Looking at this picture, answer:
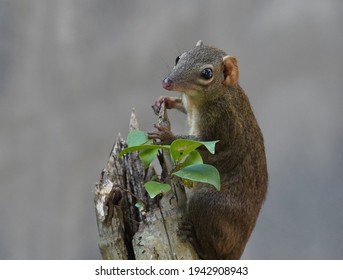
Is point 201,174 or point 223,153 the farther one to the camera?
point 223,153

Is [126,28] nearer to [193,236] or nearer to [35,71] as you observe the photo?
[35,71]

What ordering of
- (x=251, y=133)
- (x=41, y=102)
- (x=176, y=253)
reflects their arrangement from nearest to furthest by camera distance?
(x=176, y=253) → (x=251, y=133) → (x=41, y=102)

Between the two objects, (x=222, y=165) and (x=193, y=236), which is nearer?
(x=193, y=236)

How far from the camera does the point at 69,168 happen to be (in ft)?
17.5

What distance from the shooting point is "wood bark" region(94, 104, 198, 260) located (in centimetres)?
307

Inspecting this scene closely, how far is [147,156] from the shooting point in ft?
10.2

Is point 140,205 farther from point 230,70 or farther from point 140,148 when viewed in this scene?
point 230,70

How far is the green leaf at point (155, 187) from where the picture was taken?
297cm

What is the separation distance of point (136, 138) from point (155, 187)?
276 millimetres

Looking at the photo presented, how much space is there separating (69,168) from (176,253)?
2.43 meters

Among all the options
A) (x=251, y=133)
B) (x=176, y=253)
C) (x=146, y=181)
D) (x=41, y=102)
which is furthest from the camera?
(x=41, y=102)

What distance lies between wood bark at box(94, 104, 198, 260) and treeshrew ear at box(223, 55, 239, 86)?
1.79ft

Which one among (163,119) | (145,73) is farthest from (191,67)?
(145,73)

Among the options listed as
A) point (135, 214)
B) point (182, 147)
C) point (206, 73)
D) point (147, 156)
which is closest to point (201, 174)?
point (182, 147)
